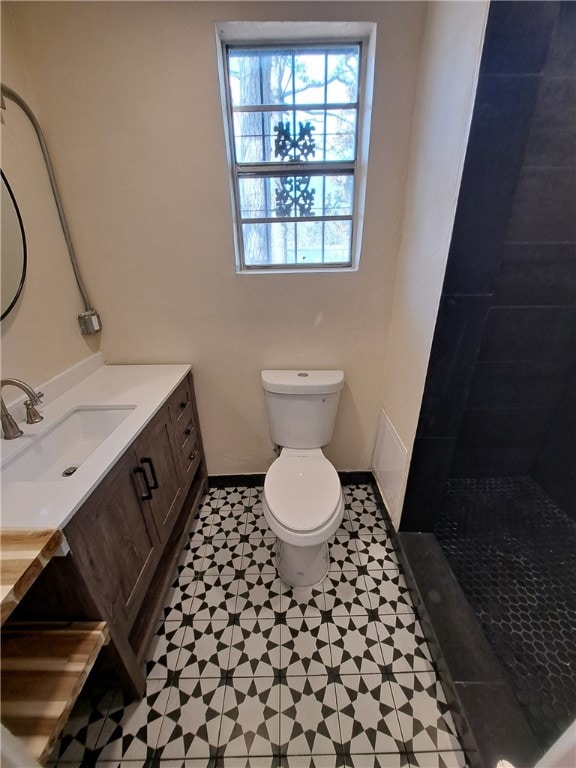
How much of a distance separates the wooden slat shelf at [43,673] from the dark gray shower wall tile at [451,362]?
1.28m

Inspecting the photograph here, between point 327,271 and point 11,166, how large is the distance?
4.13 ft

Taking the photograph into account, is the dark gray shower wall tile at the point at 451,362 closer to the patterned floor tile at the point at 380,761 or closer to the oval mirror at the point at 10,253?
the patterned floor tile at the point at 380,761

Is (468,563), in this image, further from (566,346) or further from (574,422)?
(566,346)

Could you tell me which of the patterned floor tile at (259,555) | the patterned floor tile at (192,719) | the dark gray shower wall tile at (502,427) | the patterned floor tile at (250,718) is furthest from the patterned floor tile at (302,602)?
the dark gray shower wall tile at (502,427)

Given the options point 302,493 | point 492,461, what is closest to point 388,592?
point 302,493

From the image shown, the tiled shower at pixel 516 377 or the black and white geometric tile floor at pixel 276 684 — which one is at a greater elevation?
the tiled shower at pixel 516 377

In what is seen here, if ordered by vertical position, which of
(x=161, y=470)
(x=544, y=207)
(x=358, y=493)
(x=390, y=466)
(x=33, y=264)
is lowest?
(x=358, y=493)

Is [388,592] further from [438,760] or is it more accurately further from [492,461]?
[492,461]

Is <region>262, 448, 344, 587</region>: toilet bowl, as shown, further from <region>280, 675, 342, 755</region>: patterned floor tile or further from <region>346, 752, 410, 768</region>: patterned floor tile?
<region>346, 752, 410, 768</region>: patterned floor tile

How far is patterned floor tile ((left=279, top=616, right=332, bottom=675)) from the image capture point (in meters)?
1.12

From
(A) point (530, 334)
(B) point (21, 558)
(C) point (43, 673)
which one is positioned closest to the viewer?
(B) point (21, 558)

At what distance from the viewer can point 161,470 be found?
1.28m

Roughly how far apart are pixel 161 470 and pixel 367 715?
1.10 m

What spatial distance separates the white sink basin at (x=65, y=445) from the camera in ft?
3.21
